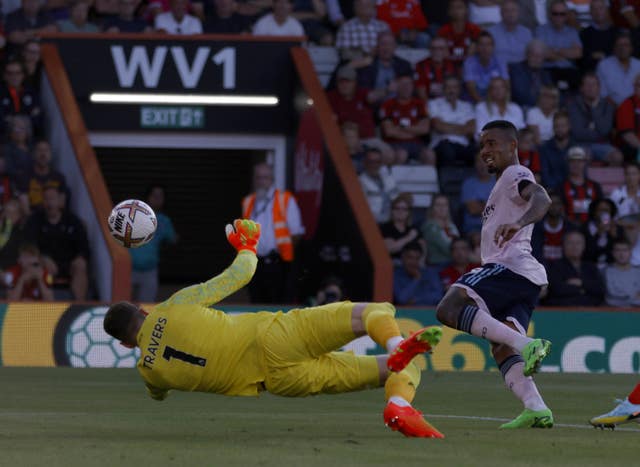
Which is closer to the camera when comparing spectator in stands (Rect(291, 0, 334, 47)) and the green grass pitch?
the green grass pitch

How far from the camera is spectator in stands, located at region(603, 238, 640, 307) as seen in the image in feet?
66.1

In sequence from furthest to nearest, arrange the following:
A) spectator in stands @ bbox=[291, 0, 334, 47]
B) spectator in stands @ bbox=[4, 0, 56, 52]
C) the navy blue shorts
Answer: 1. spectator in stands @ bbox=[291, 0, 334, 47]
2. spectator in stands @ bbox=[4, 0, 56, 52]
3. the navy blue shorts

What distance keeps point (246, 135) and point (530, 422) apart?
45.7 ft

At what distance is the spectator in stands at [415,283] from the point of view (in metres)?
19.9

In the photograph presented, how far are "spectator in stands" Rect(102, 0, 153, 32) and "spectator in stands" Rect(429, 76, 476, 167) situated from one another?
442 centimetres

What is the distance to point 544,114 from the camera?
22250mm

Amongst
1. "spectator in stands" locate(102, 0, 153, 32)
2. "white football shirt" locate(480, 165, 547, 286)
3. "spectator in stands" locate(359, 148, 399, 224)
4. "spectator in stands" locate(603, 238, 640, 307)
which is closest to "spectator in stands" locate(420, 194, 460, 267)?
"spectator in stands" locate(359, 148, 399, 224)

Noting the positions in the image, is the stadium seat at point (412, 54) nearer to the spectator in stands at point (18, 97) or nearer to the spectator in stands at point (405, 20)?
the spectator in stands at point (405, 20)

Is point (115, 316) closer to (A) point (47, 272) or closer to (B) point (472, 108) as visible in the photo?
(A) point (47, 272)

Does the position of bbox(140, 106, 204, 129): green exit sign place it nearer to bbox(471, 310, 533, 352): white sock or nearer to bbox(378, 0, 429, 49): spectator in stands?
bbox(378, 0, 429, 49): spectator in stands

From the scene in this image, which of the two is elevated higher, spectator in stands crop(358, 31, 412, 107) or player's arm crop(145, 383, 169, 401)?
player's arm crop(145, 383, 169, 401)

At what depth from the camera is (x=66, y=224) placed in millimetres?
19703

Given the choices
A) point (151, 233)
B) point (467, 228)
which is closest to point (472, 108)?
point (467, 228)

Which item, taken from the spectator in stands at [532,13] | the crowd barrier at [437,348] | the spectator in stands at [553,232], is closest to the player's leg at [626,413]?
the crowd barrier at [437,348]
